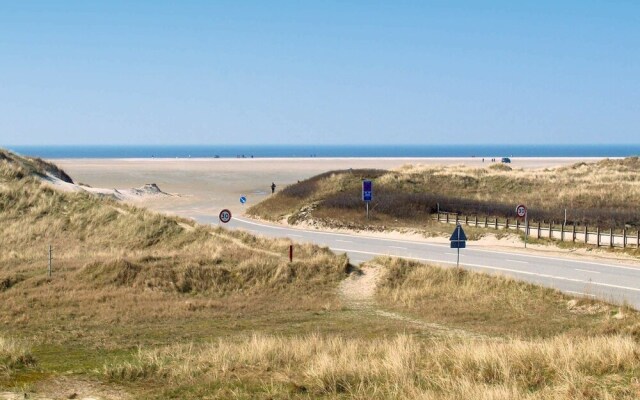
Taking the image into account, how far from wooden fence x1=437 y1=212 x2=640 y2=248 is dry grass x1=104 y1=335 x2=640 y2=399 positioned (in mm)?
26966

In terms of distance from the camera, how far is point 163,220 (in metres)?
41.7

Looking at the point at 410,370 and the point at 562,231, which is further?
the point at 562,231

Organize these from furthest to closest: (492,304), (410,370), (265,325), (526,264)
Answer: (526,264), (492,304), (265,325), (410,370)

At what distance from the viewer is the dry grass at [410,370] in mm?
11367

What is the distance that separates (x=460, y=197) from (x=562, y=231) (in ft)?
83.1

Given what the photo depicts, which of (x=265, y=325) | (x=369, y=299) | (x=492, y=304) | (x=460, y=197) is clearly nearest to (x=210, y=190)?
(x=460, y=197)

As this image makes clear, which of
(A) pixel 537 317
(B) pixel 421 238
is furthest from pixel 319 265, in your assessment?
(B) pixel 421 238

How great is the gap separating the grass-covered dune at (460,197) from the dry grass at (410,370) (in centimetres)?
3786

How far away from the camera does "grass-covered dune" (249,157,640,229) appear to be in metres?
54.6

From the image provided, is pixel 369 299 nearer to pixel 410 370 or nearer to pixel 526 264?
pixel 526 264

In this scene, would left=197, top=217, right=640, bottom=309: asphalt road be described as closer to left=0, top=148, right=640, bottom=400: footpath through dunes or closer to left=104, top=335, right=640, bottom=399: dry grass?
left=0, top=148, right=640, bottom=400: footpath through dunes

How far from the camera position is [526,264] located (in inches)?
1361

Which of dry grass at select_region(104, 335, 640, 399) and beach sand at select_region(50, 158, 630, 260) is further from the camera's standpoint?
beach sand at select_region(50, 158, 630, 260)

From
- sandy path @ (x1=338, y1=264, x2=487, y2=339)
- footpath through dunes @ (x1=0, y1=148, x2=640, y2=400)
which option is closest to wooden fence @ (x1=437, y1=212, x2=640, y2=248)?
footpath through dunes @ (x1=0, y1=148, x2=640, y2=400)
